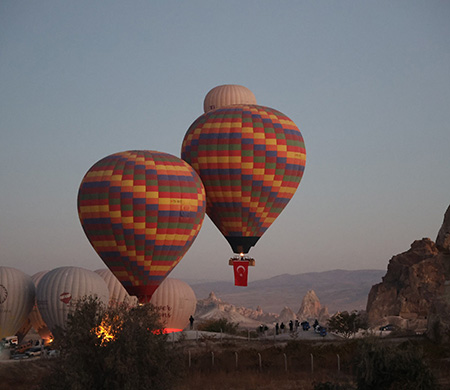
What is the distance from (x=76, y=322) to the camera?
95.5 feet

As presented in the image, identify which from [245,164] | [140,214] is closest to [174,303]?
[245,164]

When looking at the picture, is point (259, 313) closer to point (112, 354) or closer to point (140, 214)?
point (140, 214)

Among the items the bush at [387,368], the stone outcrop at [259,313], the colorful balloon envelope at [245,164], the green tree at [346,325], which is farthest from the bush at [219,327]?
the stone outcrop at [259,313]

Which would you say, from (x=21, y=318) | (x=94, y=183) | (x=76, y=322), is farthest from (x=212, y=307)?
(x=76, y=322)

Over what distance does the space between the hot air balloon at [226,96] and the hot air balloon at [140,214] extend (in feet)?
43.3

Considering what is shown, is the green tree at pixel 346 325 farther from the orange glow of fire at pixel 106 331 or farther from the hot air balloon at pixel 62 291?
the orange glow of fire at pixel 106 331

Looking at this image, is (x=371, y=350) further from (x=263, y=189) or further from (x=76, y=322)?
(x=263, y=189)

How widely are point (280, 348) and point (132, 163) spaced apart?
13.8 meters

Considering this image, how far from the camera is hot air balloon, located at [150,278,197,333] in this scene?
56781 mm

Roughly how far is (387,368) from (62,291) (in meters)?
28.0

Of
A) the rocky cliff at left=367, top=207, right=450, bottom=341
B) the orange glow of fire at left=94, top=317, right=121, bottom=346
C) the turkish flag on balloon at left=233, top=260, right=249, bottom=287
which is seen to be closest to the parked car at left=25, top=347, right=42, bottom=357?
the turkish flag on balloon at left=233, top=260, right=249, bottom=287

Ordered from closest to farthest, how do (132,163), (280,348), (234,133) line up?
(280,348) → (132,163) → (234,133)

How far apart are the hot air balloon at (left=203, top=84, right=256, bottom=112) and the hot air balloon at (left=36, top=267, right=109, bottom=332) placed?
1649 cm

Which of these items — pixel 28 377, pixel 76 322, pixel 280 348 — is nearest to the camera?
pixel 76 322
